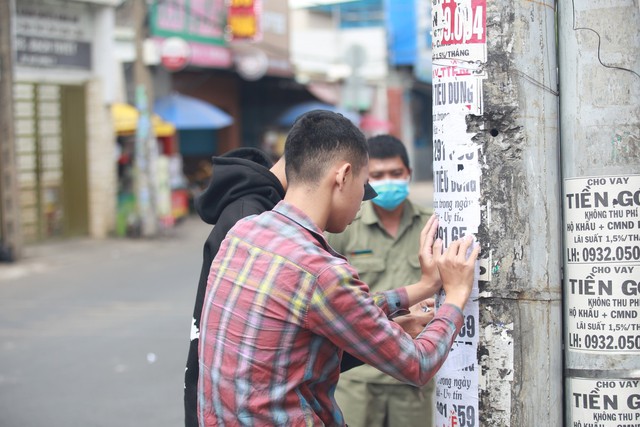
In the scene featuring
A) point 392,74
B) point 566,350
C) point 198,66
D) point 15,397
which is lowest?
point 15,397

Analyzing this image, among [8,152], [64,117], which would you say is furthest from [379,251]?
[64,117]

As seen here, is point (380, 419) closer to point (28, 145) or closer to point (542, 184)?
point (542, 184)

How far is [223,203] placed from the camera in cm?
296

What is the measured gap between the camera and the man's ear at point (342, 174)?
7.18ft

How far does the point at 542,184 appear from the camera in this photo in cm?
229

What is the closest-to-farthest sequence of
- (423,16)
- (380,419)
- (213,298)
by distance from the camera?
1. (213,298)
2. (380,419)
3. (423,16)

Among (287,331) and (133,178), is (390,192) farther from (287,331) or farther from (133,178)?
(133,178)

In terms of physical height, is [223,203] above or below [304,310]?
above

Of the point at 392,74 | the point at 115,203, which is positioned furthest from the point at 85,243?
the point at 392,74

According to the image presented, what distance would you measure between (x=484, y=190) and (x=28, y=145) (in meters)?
15.0

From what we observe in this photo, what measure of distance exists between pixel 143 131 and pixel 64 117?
5.39 feet

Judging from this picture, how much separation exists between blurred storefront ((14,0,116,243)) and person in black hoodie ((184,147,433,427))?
13766 mm

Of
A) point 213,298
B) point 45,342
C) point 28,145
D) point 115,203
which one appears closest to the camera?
point 213,298

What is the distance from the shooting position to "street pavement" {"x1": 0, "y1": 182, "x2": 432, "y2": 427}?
6527mm
